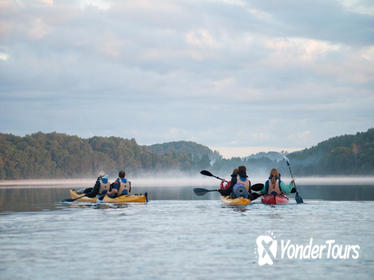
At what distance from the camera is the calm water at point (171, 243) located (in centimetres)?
1263

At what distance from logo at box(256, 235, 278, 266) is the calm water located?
0.15 metres

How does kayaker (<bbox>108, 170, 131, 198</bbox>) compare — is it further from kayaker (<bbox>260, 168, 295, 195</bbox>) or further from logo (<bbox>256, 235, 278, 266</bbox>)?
logo (<bbox>256, 235, 278, 266</bbox>)

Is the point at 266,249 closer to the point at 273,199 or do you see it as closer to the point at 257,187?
the point at 273,199

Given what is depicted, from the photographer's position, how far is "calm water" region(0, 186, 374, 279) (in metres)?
12.6

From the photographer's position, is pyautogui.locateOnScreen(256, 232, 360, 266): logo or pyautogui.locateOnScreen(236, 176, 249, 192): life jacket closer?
pyautogui.locateOnScreen(256, 232, 360, 266): logo

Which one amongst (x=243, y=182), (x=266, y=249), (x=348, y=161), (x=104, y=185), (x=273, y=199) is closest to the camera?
(x=266, y=249)

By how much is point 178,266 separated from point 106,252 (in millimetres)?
2676

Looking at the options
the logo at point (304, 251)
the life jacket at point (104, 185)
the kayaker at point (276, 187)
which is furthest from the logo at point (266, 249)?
the life jacket at point (104, 185)

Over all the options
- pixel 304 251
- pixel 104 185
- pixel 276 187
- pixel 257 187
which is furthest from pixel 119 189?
pixel 304 251

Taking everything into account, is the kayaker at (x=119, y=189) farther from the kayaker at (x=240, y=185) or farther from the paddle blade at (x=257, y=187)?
the paddle blade at (x=257, y=187)

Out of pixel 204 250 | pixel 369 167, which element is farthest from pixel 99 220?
pixel 369 167

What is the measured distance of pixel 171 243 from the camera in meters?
16.6

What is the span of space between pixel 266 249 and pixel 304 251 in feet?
3.20

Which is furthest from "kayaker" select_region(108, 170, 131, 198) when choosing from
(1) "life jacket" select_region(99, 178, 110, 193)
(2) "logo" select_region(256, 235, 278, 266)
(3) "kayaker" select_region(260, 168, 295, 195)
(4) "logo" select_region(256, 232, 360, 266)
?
(4) "logo" select_region(256, 232, 360, 266)
